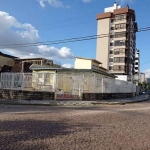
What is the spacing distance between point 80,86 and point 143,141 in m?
14.5

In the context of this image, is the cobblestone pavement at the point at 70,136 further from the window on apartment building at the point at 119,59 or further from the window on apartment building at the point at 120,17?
the window on apartment building at the point at 120,17

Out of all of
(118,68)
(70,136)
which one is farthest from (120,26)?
(70,136)

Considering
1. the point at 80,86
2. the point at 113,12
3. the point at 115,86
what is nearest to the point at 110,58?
the point at 113,12

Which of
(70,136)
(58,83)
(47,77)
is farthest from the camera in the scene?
(47,77)

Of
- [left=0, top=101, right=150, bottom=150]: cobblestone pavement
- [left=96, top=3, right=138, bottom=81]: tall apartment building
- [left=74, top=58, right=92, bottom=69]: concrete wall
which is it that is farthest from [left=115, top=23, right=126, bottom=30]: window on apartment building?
[left=0, top=101, right=150, bottom=150]: cobblestone pavement

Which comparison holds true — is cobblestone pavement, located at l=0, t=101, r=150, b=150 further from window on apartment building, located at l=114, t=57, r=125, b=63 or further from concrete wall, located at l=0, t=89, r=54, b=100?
window on apartment building, located at l=114, t=57, r=125, b=63

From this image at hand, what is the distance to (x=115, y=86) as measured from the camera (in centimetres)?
2592

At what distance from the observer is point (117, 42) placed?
68.2m

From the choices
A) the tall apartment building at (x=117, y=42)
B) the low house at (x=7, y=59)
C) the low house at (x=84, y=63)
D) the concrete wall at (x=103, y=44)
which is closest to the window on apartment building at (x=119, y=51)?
the tall apartment building at (x=117, y=42)

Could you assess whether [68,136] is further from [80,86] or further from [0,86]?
[0,86]

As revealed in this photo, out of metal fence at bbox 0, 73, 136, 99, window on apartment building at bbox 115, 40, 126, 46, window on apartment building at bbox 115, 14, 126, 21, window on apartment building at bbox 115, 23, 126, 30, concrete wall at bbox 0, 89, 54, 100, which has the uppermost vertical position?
window on apartment building at bbox 115, 14, 126, 21

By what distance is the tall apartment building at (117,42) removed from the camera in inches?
2611

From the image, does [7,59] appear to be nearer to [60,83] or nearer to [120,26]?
[60,83]

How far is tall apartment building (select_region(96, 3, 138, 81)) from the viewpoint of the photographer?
66.3 m
